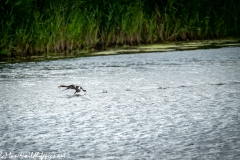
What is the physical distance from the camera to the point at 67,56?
8.16 meters

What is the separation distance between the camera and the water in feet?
9.24

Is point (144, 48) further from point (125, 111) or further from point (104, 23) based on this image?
point (125, 111)

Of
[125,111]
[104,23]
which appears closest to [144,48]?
[104,23]

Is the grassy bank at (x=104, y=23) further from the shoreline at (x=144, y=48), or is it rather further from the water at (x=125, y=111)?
the water at (x=125, y=111)

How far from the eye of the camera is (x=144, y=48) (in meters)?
8.88

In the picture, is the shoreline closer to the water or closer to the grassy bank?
the grassy bank

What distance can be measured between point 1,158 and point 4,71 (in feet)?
13.0

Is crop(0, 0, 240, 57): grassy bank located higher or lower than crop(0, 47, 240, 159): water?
higher

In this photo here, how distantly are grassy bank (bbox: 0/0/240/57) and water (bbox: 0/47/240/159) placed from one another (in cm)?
153

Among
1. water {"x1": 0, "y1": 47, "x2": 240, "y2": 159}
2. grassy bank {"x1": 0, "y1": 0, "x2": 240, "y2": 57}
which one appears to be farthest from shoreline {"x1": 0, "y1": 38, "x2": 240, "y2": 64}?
water {"x1": 0, "y1": 47, "x2": 240, "y2": 159}

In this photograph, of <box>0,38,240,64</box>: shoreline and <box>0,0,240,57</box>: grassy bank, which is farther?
<box>0,0,240,57</box>: grassy bank

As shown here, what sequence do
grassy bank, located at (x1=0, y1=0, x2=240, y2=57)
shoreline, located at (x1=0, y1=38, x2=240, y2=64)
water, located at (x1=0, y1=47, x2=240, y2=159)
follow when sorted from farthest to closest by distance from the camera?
grassy bank, located at (x1=0, y1=0, x2=240, y2=57) → shoreline, located at (x1=0, y1=38, x2=240, y2=64) → water, located at (x1=0, y1=47, x2=240, y2=159)

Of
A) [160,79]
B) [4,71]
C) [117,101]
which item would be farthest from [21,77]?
[117,101]

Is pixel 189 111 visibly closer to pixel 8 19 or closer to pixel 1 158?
pixel 1 158
